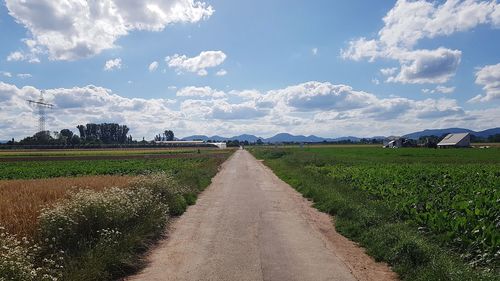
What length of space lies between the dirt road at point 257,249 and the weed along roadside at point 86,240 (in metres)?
0.54

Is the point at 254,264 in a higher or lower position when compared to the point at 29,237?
lower

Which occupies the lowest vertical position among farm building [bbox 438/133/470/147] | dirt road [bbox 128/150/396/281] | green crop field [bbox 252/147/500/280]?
dirt road [bbox 128/150/396/281]

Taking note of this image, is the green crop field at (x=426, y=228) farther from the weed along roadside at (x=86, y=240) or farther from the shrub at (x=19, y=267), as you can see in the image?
the shrub at (x=19, y=267)

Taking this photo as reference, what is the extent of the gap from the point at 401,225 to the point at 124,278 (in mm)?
7638

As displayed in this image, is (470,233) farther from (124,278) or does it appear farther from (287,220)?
(124,278)

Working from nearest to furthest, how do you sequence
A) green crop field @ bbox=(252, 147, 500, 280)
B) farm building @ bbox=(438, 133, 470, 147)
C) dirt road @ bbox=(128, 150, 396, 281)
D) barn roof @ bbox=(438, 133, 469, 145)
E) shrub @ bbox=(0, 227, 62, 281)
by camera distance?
shrub @ bbox=(0, 227, 62, 281), green crop field @ bbox=(252, 147, 500, 280), dirt road @ bbox=(128, 150, 396, 281), farm building @ bbox=(438, 133, 470, 147), barn roof @ bbox=(438, 133, 469, 145)

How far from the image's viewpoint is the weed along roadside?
761cm

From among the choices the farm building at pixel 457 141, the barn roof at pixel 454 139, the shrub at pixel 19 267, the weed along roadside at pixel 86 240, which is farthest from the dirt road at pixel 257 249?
the barn roof at pixel 454 139

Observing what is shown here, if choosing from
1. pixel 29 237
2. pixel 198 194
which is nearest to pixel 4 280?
pixel 29 237

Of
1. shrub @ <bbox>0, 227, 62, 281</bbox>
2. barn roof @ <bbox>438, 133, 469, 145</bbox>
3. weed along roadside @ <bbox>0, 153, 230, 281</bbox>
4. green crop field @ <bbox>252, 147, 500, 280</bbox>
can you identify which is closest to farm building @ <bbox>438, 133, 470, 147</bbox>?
barn roof @ <bbox>438, 133, 469, 145</bbox>

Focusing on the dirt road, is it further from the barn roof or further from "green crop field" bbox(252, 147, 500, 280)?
the barn roof

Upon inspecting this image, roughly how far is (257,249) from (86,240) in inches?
159

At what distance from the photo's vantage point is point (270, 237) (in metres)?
12.0

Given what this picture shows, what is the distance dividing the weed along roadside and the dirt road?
0.54 metres
